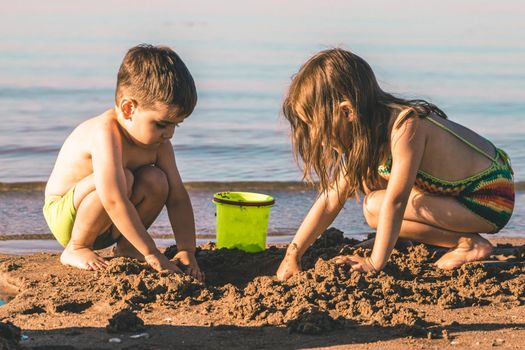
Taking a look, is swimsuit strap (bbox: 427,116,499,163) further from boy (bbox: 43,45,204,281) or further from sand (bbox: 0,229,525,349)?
boy (bbox: 43,45,204,281)

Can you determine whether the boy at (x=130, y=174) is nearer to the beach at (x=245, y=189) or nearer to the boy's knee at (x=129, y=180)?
the boy's knee at (x=129, y=180)

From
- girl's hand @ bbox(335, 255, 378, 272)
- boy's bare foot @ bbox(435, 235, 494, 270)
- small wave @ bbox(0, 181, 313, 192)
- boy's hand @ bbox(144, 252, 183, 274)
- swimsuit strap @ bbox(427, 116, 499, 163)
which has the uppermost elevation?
swimsuit strap @ bbox(427, 116, 499, 163)

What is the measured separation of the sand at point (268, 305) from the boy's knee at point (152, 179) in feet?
1.33

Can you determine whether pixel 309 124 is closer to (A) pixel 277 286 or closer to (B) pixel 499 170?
(A) pixel 277 286

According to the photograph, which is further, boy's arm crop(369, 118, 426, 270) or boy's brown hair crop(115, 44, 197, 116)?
boy's brown hair crop(115, 44, 197, 116)

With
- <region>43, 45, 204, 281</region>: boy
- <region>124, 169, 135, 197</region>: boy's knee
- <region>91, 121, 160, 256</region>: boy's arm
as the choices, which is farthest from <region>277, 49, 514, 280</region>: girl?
<region>124, 169, 135, 197</region>: boy's knee

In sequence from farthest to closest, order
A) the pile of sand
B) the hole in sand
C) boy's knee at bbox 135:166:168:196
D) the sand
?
boy's knee at bbox 135:166:168:196, the hole in sand, the pile of sand, the sand

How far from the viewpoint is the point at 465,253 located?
16.3ft

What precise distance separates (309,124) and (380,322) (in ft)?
3.79

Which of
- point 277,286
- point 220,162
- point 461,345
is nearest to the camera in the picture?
point 461,345

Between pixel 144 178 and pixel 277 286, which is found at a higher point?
pixel 144 178

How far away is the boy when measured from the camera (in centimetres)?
473

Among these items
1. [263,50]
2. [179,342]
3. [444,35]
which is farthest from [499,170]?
[444,35]

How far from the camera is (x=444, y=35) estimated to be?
19766 mm
